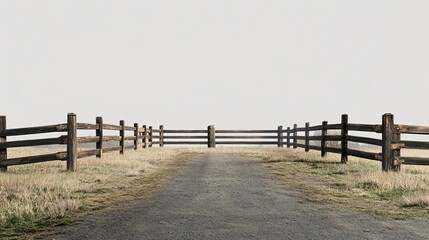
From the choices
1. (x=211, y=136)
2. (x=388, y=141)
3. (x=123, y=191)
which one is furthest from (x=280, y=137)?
(x=123, y=191)

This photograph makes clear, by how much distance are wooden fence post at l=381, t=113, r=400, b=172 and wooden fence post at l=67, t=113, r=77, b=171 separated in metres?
9.37

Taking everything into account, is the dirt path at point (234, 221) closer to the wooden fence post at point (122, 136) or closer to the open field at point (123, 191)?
the open field at point (123, 191)

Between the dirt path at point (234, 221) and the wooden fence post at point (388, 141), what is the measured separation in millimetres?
5189

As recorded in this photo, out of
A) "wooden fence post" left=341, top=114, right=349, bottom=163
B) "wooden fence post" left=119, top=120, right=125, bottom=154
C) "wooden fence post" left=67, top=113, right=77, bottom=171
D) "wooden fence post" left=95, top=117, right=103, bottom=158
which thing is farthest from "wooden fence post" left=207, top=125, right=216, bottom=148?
"wooden fence post" left=67, top=113, right=77, bottom=171

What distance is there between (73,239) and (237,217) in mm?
2361

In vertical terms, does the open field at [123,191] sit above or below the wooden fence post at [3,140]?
below

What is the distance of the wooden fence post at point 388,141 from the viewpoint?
12.7 meters

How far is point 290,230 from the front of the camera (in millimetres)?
5488

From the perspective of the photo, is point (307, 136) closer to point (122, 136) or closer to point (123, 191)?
point (122, 136)

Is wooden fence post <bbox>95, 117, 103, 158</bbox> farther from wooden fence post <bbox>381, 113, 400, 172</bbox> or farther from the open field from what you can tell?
wooden fence post <bbox>381, 113, 400, 172</bbox>

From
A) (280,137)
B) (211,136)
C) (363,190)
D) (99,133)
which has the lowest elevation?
(363,190)

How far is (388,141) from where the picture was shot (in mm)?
12656

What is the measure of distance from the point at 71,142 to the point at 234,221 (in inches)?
326

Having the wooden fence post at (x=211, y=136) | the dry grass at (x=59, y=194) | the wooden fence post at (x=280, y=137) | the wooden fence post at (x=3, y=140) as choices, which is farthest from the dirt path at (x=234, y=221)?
the wooden fence post at (x=280, y=137)
